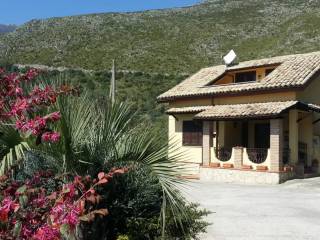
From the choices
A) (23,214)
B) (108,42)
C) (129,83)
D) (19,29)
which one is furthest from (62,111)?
(19,29)

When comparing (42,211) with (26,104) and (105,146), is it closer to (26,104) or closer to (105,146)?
(26,104)

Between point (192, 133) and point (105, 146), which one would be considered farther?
point (192, 133)

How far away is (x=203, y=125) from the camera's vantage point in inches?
849

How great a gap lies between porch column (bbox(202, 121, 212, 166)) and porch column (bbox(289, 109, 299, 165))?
3181 mm

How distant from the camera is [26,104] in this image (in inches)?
150

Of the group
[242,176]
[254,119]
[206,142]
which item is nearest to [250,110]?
[254,119]

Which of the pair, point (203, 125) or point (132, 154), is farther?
point (203, 125)

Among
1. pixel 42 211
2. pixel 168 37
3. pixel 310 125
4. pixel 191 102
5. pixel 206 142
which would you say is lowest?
pixel 42 211

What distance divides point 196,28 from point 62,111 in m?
69.6

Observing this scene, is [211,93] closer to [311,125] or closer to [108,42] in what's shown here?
[311,125]

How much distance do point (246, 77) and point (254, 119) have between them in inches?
178

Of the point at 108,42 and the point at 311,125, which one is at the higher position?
the point at 108,42

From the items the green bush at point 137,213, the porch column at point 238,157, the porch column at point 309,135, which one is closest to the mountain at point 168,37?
the porch column at point 309,135

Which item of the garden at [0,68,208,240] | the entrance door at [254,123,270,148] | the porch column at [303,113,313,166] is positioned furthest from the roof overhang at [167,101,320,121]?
the garden at [0,68,208,240]
